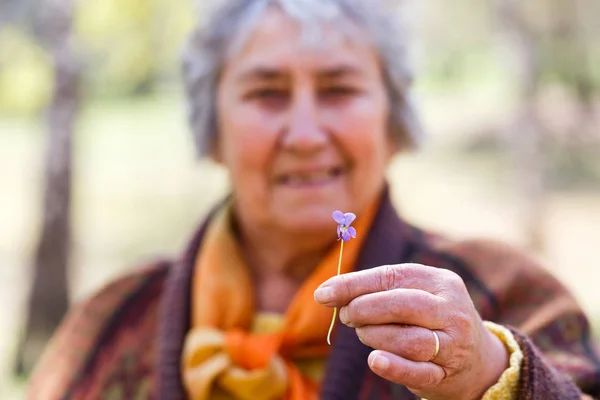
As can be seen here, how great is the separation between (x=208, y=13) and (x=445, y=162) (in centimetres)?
1115

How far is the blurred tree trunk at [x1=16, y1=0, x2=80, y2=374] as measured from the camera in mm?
5621

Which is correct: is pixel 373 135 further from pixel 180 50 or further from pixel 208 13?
pixel 180 50

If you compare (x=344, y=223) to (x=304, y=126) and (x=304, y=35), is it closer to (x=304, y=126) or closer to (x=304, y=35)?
(x=304, y=126)

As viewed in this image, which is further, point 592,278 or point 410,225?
point 592,278

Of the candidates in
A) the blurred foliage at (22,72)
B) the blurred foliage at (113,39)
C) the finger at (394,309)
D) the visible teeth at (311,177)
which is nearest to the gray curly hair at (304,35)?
the visible teeth at (311,177)

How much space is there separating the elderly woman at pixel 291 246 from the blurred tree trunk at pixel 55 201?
3.62 metres

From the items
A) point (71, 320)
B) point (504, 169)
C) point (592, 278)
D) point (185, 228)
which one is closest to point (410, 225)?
point (71, 320)

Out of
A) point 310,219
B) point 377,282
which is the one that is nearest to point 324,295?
point 377,282

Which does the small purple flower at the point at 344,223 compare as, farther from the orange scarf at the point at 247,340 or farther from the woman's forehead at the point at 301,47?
the woman's forehead at the point at 301,47

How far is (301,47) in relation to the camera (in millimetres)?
2061

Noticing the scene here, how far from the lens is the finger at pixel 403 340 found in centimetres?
117

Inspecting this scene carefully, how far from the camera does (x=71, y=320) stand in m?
2.56

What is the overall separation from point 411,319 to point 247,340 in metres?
0.95

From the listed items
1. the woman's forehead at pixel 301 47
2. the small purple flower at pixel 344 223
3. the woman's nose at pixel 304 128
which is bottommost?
the small purple flower at pixel 344 223
